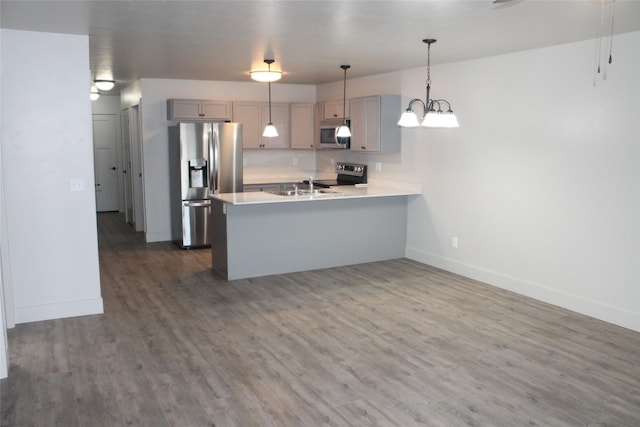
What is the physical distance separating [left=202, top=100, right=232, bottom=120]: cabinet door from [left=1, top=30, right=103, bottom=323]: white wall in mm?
3388

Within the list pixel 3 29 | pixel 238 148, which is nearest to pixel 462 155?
pixel 238 148

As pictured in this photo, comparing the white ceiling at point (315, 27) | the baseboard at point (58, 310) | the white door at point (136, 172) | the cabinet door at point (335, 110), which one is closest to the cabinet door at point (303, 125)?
the cabinet door at point (335, 110)

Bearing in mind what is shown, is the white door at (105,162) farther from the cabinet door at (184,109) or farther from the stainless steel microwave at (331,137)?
the stainless steel microwave at (331,137)

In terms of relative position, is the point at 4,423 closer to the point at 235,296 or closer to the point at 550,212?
the point at 235,296

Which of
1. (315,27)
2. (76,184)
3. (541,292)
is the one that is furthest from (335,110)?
(76,184)

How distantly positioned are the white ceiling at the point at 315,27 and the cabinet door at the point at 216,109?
1.85m

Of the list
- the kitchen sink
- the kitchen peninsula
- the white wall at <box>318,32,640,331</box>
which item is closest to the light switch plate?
the kitchen peninsula

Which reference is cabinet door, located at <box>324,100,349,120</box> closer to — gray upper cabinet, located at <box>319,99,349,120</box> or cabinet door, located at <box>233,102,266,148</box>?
gray upper cabinet, located at <box>319,99,349,120</box>

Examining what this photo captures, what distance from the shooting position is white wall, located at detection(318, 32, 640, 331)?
14.8 feet

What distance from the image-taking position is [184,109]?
25.7 ft

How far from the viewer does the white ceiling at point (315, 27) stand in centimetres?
349

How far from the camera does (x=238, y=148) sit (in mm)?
7793

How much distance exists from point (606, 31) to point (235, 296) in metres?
3.97

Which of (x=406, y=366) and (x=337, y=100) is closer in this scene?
(x=406, y=366)
